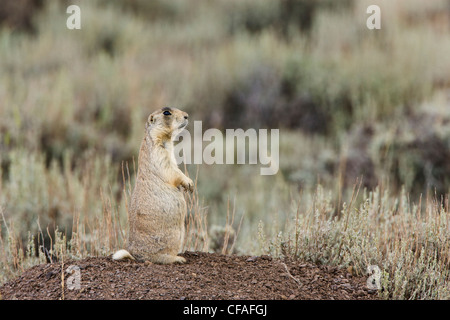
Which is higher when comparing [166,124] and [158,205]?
[166,124]

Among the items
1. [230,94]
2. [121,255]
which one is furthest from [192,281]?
[230,94]

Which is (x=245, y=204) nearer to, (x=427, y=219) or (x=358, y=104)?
(x=358, y=104)

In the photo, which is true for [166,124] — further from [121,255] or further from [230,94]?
[230,94]

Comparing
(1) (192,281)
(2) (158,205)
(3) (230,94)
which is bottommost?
(1) (192,281)

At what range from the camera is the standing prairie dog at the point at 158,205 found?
4.83 m

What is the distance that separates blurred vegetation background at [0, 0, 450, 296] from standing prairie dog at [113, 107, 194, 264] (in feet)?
6.45

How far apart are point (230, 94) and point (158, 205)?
28.0ft

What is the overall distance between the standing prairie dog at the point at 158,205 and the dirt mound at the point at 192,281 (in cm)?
16

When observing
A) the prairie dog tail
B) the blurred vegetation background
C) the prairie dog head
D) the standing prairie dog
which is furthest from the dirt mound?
the blurred vegetation background

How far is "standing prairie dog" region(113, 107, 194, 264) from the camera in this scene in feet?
15.8

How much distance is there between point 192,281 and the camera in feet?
14.2

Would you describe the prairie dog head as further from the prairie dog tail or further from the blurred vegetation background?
the blurred vegetation background

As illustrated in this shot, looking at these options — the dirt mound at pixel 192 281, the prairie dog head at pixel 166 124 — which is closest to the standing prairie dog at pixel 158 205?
the prairie dog head at pixel 166 124

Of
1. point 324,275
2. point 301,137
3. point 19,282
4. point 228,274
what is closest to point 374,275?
point 324,275
